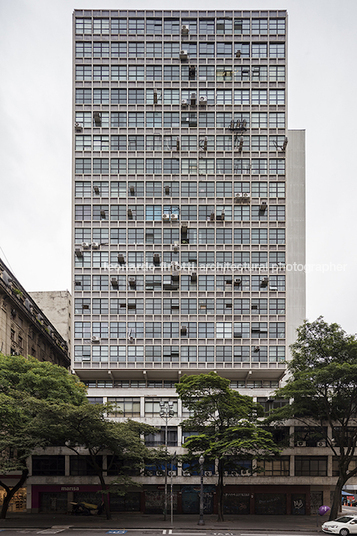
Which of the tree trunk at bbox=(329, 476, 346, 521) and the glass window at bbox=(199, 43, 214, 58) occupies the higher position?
the glass window at bbox=(199, 43, 214, 58)

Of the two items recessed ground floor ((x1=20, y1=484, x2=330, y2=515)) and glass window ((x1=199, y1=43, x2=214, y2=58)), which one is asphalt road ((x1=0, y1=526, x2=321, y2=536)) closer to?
recessed ground floor ((x1=20, y1=484, x2=330, y2=515))

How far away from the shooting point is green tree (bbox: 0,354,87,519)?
42.4m

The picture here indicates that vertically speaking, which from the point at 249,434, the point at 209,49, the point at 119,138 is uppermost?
the point at 209,49

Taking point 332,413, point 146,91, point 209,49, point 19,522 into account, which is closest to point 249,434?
point 332,413

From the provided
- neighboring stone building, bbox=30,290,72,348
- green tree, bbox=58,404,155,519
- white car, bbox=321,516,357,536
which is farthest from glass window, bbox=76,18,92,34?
white car, bbox=321,516,357,536

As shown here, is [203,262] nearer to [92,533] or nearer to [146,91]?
[146,91]

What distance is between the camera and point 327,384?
45781 mm

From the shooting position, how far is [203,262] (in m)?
63.3

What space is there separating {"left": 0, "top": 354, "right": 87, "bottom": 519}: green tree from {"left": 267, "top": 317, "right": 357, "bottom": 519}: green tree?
782 inches

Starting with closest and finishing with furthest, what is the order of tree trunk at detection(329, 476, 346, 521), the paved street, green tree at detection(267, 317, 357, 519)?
the paved street
tree trunk at detection(329, 476, 346, 521)
green tree at detection(267, 317, 357, 519)

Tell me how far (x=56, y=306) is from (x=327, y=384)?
65.0 meters

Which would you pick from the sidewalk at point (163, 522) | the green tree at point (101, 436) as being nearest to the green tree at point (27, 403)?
the green tree at point (101, 436)

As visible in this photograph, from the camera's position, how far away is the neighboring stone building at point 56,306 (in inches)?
3885

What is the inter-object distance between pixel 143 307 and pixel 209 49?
33.9 m
